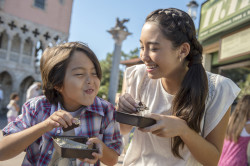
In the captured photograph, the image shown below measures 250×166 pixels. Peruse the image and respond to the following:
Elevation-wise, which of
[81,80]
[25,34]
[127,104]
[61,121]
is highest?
[25,34]

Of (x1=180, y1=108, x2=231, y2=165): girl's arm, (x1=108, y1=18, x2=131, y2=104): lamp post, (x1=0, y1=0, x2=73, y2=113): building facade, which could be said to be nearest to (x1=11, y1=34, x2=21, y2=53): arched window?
(x1=0, y1=0, x2=73, y2=113): building facade

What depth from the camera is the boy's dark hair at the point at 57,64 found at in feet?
5.08

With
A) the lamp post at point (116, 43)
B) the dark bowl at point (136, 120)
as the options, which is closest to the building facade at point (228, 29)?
the dark bowl at point (136, 120)

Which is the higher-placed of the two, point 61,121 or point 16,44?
point 16,44

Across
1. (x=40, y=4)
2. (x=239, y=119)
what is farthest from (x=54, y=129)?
(x=40, y=4)

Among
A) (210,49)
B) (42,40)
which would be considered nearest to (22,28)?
(42,40)

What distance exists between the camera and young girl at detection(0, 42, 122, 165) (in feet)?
4.85

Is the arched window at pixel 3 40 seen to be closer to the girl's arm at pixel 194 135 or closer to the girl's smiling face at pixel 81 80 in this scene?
the girl's smiling face at pixel 81 80

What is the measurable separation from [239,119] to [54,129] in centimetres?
258

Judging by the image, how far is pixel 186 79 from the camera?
1536 millimetres

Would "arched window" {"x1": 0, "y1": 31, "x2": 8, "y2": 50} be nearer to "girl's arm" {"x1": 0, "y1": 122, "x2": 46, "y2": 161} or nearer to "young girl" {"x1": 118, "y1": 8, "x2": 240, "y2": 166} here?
"girl's arm" {"x1": 0, "y1": 122, "x2": 46, "y2": 161}

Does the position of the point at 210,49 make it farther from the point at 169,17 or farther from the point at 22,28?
the point at 22,28

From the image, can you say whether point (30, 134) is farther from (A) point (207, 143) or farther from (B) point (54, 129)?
(A) point (207, 143)

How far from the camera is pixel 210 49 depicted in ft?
21.6
